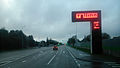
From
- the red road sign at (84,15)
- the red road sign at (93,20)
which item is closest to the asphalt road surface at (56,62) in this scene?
the red road sign at (93,20)

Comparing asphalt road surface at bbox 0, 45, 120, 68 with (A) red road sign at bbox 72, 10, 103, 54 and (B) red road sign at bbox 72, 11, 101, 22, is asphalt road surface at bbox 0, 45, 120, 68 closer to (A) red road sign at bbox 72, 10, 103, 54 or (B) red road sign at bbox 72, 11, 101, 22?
(A) red road sign at bbox 72, 10, 103, 54

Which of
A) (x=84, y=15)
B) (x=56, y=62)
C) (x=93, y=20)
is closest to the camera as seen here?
(x=56, y=62)

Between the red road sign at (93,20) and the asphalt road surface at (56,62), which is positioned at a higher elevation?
the red road sign at (93,20)

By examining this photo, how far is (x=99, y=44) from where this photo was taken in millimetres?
29859

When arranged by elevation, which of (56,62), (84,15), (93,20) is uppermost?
(84,15)

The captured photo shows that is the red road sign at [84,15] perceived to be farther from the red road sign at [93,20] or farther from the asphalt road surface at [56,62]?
the asphalt road surface at [56,62]

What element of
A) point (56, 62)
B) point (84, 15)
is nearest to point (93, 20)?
point (84, 15)

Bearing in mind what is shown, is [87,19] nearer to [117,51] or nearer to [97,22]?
[97,22]

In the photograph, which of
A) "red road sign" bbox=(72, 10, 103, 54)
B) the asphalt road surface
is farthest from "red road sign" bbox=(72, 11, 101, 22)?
the asphalt road surface

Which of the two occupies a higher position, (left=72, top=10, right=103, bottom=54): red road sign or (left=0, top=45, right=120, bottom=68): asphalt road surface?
(left=72, top=10, right=103, bottom=54): red road sign

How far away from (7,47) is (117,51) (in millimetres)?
43157

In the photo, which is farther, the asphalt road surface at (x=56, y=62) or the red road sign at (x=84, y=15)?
the red road sign at (x=84, y=15)

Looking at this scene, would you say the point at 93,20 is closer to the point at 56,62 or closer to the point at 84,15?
the point at 84,15

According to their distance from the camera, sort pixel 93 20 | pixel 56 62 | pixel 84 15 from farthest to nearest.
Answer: pixel 84 15
pixel 93 20
pixel 56 62
